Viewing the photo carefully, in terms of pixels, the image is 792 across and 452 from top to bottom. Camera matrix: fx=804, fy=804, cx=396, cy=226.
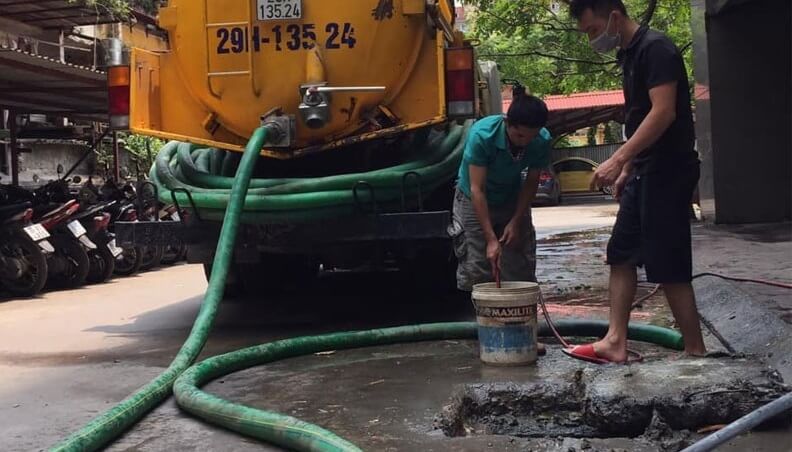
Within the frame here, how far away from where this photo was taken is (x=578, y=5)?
377 cm

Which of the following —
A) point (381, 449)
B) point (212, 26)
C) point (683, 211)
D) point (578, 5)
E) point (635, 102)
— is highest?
point (212, 26)

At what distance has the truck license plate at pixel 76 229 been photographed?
8.66 metres

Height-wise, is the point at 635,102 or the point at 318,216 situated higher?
the point at 635,102

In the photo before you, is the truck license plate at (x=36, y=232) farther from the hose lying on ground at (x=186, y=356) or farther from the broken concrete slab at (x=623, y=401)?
the broken concrete slab at (x=623, y=401)

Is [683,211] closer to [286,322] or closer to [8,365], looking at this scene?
[286,322]

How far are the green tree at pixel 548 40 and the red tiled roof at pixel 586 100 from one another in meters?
2.27

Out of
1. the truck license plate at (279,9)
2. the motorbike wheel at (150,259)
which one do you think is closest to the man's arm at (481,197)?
the truck license plate at (279,9)

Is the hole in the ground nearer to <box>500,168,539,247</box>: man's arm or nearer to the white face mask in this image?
<box>500,168,539,247</box>: man's arm

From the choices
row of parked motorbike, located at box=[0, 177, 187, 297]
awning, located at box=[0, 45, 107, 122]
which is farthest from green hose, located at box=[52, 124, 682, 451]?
awning, located at box=[0, 45, 107, 122]

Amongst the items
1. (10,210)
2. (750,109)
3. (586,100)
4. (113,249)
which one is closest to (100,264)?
(113,249)

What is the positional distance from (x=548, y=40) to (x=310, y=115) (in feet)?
48.9

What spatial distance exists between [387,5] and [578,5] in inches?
62.0

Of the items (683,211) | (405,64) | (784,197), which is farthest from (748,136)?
(683,211)

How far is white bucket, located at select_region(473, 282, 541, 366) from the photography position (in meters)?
3.90
